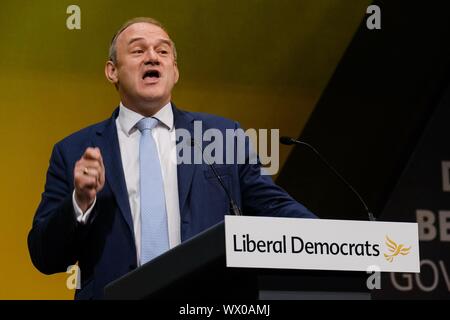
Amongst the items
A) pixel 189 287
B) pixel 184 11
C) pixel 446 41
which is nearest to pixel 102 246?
pixel 189 287

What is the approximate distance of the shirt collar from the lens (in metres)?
3.53

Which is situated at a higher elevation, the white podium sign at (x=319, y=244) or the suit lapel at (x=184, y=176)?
the suit lapel at (x=184, y=176)

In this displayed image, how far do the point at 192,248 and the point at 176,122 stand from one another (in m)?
1.29

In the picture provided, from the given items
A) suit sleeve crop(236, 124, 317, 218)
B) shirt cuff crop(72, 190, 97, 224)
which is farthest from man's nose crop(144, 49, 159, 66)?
shirt cuff crop(72, 190, 97, 224)

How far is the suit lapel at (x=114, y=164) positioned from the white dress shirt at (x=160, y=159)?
1.3 inches

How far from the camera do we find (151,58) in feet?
11.9

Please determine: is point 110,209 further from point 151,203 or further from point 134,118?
point 134,118

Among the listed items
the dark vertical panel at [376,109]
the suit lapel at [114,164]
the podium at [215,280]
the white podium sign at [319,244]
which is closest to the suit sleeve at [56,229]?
the suit lapel at [114,164]

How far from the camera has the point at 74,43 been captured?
4590mm

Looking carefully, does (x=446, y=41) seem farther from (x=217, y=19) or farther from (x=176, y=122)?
(x=176, y=122)

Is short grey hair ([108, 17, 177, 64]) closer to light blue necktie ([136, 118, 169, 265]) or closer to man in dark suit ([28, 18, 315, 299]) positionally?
man in dark suit ([28, 18, 315, 299])

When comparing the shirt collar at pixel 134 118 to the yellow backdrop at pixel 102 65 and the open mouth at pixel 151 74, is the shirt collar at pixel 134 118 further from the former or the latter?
the yellow backdrop at pixel 102 65

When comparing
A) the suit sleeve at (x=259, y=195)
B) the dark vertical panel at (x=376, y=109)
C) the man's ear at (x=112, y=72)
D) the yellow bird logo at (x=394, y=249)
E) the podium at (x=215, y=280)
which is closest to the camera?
the podium at (x=215, y=280)

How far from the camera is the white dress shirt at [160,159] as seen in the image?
3232 millimetres
